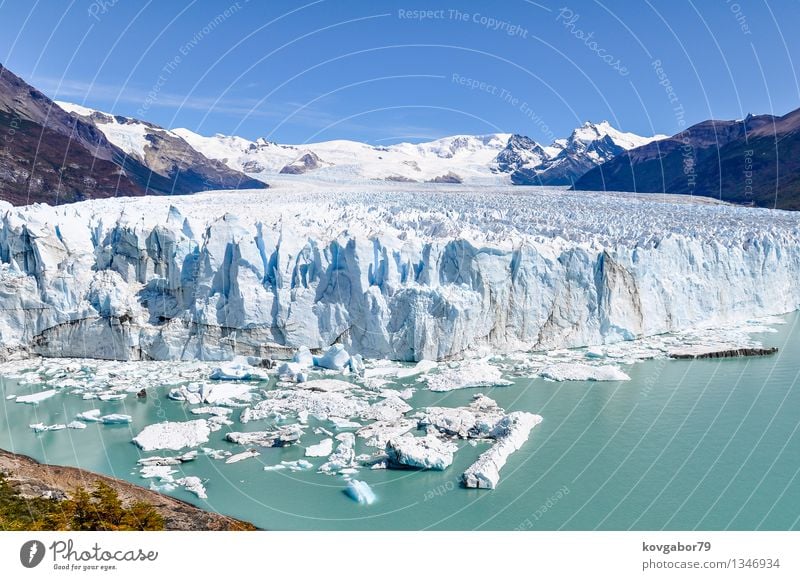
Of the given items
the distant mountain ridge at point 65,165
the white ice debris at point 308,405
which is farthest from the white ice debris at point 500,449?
the distant mountain ridge at point 65,165

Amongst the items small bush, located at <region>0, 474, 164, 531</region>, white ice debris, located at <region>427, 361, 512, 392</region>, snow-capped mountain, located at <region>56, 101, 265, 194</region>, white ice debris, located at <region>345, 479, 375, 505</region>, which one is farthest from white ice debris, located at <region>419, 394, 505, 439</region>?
snow-capped mountain, located at <region>56, 101, 265, 194</region>

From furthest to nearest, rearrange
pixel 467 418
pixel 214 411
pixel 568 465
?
pixel 214 411, pixel 467 418, pixel 568 465

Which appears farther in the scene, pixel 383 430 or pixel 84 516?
pixel 383 430

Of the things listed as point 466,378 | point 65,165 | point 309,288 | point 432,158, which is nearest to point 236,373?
point 309,288

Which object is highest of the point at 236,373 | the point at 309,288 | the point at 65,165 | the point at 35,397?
the point at 65,165

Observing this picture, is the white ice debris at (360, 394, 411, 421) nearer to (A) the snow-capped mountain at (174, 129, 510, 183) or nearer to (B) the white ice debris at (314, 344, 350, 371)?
(B) the white ice debris at (314, 344, 350, 371)

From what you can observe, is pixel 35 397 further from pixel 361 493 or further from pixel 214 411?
pixel 361 493

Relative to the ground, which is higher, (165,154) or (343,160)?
(343,160)

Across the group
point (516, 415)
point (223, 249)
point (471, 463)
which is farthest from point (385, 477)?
point (223, 249)
